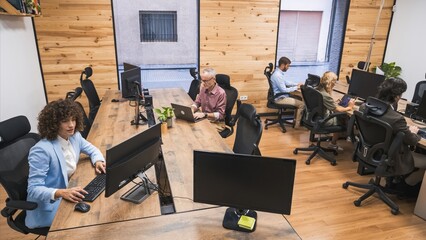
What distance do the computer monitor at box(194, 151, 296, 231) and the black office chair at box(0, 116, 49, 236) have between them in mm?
1167

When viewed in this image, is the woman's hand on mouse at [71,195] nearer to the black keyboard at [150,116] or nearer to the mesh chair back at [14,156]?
the mesh chair back at [14,156]

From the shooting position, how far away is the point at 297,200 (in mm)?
3242

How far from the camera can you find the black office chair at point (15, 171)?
1951mm

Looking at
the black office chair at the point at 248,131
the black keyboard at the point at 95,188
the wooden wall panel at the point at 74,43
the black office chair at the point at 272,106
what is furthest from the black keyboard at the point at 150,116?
the black office chair at the point at 272,106

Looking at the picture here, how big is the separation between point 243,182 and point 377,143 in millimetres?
1991

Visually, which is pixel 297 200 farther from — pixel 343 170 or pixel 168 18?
pixel 168 18

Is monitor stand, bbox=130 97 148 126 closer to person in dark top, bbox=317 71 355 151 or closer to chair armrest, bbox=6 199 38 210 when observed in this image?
chair armrest, bbox=6 199 38 210

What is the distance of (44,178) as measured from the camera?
6.35 ft

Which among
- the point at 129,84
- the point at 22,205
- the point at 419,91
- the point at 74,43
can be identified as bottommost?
the point at 22,205

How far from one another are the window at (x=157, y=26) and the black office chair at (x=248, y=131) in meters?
3.20

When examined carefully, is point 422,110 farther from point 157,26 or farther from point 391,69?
point 157,26

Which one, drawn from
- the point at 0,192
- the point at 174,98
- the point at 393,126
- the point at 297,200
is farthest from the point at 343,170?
the point at 0,192

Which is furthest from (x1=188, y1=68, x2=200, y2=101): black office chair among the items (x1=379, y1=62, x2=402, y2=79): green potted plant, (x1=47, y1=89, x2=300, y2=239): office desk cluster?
(x1=379, y1=62, x2=402, y2=79): green potted plant

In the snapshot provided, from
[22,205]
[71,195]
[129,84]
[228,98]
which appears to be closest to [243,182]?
[71,195]
